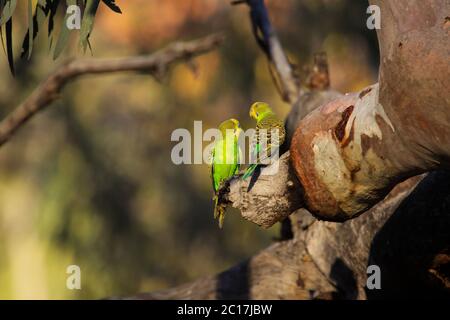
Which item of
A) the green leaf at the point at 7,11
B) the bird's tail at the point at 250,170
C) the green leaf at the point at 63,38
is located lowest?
the bird's tail at the point at 250,170

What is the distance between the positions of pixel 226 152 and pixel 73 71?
128 inches

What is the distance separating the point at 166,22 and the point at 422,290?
743 centimetres

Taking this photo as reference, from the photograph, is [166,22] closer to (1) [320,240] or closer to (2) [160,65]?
(2) [160,65]

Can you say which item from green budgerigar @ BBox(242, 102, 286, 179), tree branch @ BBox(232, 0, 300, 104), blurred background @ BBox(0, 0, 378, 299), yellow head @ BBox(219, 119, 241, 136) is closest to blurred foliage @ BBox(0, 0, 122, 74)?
yellow head @ BBox(219, 119, 241, 136)

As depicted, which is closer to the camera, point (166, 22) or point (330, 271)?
point (330, 271)

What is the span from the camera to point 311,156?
3.79 meters

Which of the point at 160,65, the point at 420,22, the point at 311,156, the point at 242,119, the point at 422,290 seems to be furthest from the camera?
the point at 242,119

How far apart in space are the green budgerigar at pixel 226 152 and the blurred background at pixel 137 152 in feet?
19.7

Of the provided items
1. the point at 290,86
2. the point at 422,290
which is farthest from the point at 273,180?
the point at 290,86

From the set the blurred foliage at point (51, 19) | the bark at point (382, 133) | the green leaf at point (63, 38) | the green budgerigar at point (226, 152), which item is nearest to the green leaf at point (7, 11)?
the blurred foliage at point (51, 19)

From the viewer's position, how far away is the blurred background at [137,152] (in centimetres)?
1048

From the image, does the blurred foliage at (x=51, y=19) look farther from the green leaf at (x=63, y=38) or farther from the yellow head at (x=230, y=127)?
the yellow head at (x=230, y=127)

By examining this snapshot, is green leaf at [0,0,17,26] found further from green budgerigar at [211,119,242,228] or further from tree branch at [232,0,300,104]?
tree branch at [232,0,300,104]

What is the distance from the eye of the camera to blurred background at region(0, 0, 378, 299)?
34.4 feet
